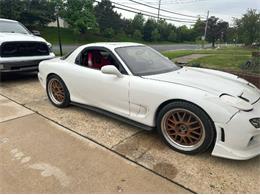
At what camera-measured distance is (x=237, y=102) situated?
2.35m

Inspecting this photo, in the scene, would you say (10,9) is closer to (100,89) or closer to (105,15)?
(105,15)

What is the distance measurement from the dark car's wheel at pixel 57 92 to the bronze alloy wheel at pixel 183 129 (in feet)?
6.53

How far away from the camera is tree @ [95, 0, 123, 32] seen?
38562 mm

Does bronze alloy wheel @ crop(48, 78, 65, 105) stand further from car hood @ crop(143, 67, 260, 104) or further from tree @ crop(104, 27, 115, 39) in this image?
tree @ crop(104, 27, 115, 39)

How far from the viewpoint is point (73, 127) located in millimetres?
3357

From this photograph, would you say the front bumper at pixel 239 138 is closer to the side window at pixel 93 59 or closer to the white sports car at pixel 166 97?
the white sports car at pixel 166 97

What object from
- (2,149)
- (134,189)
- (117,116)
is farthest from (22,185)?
(117,116)

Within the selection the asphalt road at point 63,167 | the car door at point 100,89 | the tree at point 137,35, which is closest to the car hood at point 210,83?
the car door at point 100,89

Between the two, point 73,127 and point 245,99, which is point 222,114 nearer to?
point 245,99

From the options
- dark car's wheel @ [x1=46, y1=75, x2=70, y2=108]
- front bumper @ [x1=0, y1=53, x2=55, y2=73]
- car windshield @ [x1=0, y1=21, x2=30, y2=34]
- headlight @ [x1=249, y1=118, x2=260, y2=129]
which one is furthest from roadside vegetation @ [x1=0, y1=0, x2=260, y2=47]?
headlight @ [x1=249, y1=118, x2=260, y2=129]

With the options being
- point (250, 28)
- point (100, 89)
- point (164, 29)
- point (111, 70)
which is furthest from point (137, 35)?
point (111, 70)

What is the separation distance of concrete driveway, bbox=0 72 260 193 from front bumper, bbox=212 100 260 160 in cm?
20

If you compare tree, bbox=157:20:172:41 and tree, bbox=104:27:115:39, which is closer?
tree, bbox=104:27:115:39

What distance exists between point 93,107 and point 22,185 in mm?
1637
